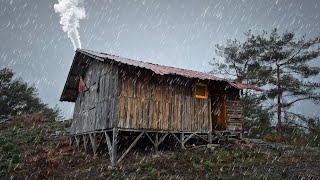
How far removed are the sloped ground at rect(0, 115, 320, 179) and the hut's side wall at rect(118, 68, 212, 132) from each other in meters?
1.59

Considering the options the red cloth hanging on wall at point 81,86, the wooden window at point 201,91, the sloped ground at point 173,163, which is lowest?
the sloped ground at point 173,163

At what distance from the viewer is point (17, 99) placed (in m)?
45.0

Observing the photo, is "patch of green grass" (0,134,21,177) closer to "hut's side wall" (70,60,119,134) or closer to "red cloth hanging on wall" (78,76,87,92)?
"hut's side wall" (70,60,119,134)

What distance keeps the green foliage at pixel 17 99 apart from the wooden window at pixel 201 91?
2637 centimetres

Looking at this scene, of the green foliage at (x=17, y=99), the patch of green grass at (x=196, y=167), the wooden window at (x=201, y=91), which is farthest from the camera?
the green foliage at (x=17, y=99)

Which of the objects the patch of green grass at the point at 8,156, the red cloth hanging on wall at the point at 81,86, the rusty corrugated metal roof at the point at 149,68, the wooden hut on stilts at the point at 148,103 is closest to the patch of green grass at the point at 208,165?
the wooden hut on stilts at the point at 148,103

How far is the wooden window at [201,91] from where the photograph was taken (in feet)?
71.1

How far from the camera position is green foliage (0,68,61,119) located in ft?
144

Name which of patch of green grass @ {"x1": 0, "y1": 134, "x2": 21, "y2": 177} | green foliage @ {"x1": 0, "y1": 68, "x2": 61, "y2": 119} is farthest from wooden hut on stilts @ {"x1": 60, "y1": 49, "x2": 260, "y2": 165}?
green foliage @ {"x1": 0, "y1": 68, "x2": 61, "y2": 119}

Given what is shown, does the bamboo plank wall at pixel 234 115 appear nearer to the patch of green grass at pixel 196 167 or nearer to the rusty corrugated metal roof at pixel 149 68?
the rusty corrugated metal roof at pixel 149 68

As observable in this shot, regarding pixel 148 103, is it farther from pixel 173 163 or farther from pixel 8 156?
pixel 8 156

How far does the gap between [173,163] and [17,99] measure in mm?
33801

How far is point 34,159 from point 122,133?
5.60 m

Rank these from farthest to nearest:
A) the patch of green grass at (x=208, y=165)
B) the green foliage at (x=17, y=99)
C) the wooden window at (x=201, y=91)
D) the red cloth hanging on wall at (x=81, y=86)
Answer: the green foliage at (x=17, y=99) < the red cloth hanging on wall at (x=81, y=86) < the wooden window at (x=201, y=91) < the patch of green grass at (x=208, y=165)
